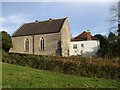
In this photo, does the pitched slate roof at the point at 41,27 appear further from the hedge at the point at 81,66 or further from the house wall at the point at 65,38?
the hedge at the point at 81,66

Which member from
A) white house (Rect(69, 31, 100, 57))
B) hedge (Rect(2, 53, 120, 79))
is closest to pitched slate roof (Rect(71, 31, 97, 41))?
white house (Rect(69, 31, 100, 57))

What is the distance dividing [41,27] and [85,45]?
12.5 meters

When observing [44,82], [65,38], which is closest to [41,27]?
[65,38]

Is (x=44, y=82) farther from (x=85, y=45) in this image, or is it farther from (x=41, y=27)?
(x=41, y=27)

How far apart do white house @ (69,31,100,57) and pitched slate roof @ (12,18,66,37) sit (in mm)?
5927

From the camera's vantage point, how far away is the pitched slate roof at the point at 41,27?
229 feet

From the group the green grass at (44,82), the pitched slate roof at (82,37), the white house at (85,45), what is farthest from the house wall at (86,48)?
the green grass at (44,82)

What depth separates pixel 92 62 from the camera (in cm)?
2227

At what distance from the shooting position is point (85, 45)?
70875 mm

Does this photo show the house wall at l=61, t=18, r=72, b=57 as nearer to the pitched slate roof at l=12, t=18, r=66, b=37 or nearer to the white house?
the pitched slate roof at l=12, t=18, r=66, b=37

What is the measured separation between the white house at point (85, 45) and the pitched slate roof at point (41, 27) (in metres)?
5.93

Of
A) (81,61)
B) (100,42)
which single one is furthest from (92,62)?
(100,42)

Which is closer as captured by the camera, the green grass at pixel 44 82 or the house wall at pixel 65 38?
the green grass at pixel 44 82

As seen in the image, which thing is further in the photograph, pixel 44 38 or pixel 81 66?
pixel 44 38
